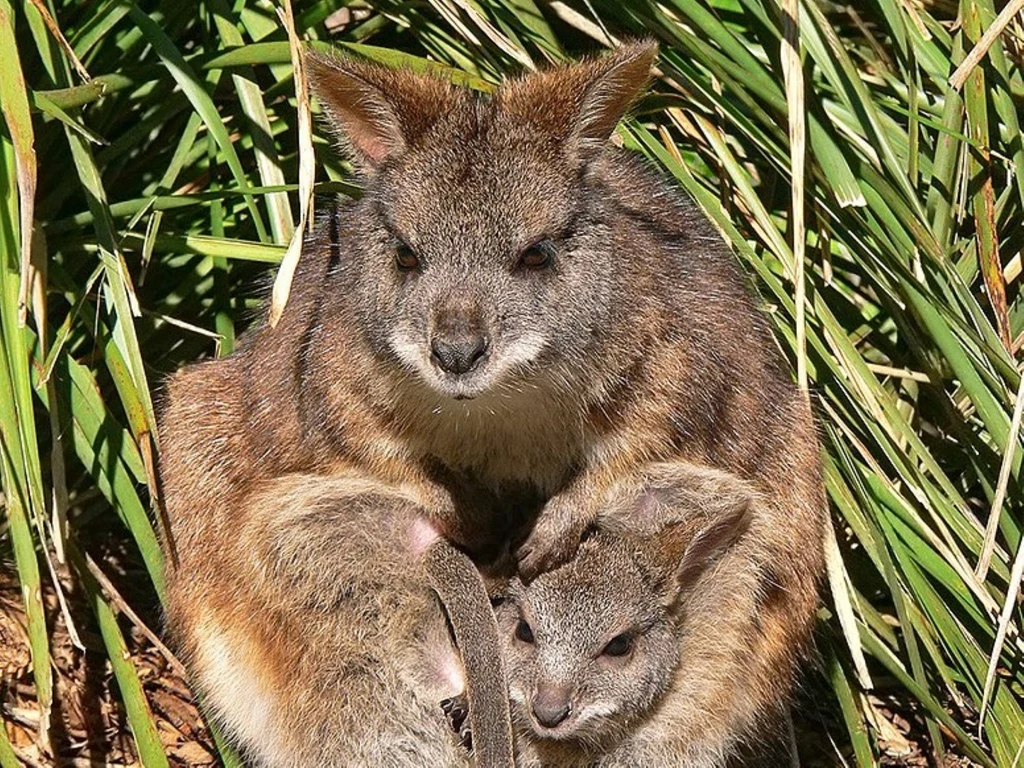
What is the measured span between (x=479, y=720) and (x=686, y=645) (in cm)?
63

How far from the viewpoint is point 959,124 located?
14.4 ft

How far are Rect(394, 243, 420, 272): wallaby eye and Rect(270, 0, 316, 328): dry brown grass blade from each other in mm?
201

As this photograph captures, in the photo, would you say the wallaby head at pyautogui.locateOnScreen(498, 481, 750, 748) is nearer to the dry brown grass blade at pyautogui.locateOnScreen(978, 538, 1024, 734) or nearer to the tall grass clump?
the tall grass clump

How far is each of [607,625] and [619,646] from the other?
2.4 inches

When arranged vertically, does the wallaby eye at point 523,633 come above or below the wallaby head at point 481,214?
below

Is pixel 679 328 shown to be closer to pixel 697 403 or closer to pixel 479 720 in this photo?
pixel 697 403

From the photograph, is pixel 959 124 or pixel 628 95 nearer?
pixel 628 95

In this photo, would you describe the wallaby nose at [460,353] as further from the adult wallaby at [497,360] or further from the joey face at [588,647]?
the joey face at [588,647]

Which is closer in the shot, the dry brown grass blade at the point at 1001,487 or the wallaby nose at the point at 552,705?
the wallaby nose at the point at 552,705

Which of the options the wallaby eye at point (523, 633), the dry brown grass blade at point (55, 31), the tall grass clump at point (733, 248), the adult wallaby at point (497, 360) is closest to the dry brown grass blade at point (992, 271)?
the tall grass clump at point (733, 248)

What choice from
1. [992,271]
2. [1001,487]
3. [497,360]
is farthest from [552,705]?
[992,271]

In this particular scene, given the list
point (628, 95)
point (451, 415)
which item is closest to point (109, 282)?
point (451, 415)

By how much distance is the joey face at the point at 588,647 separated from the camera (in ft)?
12.0

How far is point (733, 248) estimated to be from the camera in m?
4.34
